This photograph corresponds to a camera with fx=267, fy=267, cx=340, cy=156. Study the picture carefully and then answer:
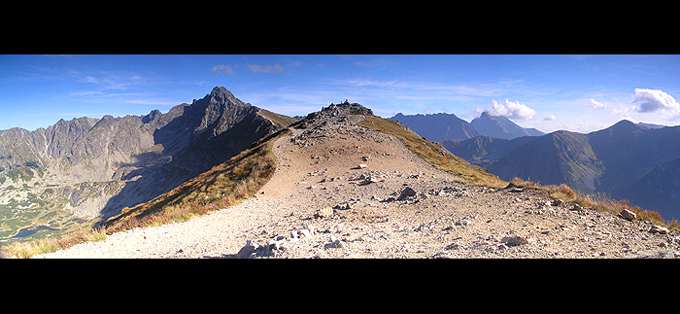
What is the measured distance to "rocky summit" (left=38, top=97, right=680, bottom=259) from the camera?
6262mm

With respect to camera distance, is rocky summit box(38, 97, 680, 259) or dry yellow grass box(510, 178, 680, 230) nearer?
rocky summit box(38, 97, 680, 259)

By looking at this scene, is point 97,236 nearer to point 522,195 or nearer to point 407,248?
point 407,248

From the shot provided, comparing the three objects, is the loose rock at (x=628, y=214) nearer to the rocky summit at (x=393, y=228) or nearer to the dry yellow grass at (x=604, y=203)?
the rocky summit at (x=393, y=228)

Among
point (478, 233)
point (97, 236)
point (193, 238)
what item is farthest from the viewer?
point (193, 238)

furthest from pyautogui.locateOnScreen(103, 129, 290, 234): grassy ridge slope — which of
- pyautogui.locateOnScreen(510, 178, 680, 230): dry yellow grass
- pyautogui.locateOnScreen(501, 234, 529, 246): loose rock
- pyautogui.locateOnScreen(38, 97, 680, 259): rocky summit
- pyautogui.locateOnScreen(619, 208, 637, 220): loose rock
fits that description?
pyautogui.locateOnScreen(619, 208, 637, 220): loose rock

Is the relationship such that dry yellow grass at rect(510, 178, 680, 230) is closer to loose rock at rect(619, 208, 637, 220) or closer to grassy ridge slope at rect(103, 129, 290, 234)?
loose rock at rect(619, 208, 637, 220)

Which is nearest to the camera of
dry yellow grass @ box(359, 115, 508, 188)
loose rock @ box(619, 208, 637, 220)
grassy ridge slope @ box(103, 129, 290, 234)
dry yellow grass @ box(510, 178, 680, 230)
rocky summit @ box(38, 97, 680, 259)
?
rocky summit @ box(38, 97, 680, 259)

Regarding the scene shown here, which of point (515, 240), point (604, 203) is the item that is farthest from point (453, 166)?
point (515, 240)

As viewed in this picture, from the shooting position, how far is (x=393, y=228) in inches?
367

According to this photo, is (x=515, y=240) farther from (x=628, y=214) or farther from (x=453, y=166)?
(x=453, y=166)
